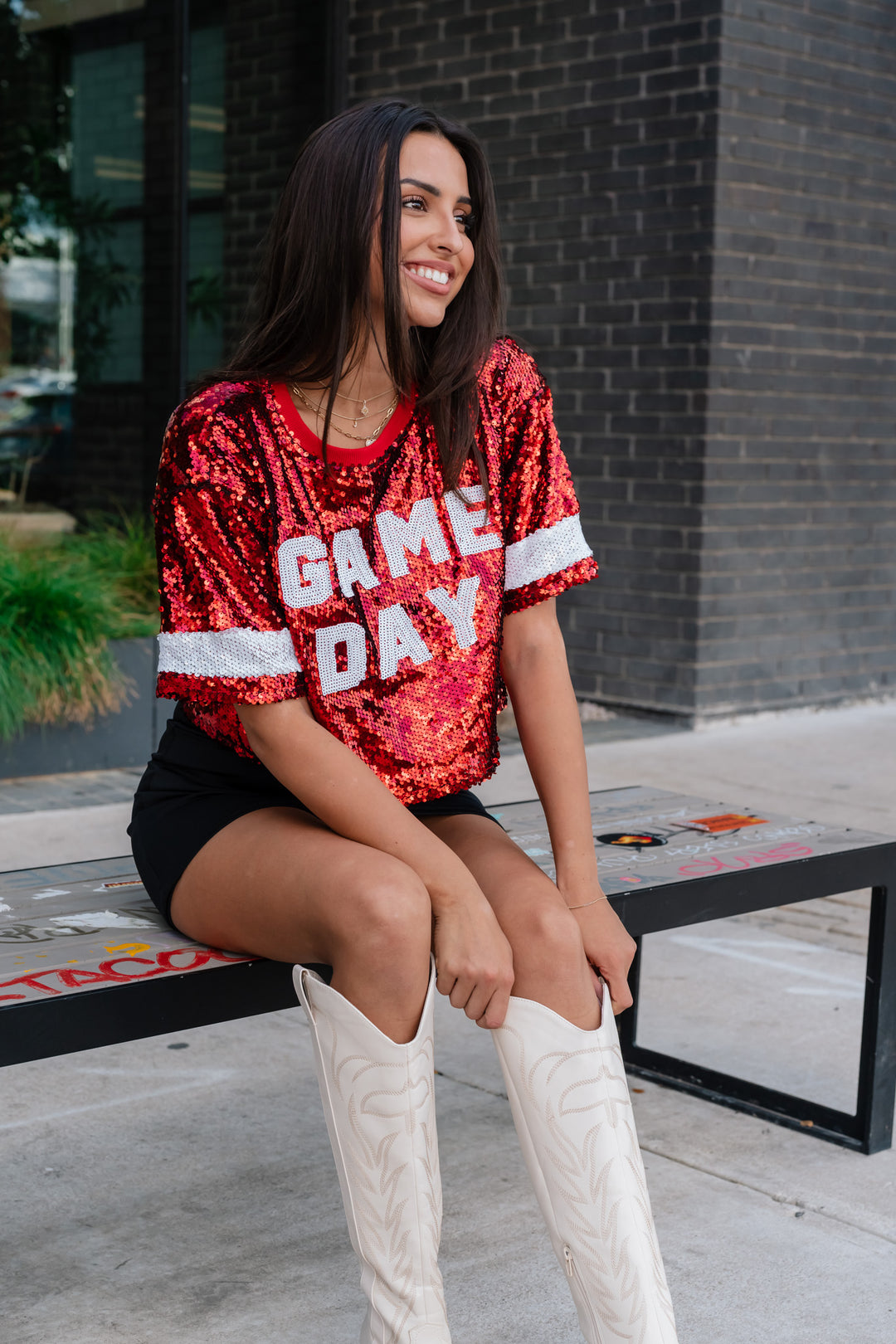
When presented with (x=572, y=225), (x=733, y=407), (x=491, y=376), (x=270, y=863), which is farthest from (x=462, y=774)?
(x=572, y=225)

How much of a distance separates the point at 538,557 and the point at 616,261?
192 inches

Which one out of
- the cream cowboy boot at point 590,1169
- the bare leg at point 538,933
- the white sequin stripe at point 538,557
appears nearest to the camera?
the cream cowboy boot at point 590,1169

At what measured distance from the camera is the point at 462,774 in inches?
90.7

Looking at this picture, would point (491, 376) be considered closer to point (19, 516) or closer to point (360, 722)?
point (360, 722)

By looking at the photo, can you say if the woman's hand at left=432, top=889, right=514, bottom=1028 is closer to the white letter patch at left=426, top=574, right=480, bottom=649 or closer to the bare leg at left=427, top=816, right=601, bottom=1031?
the bare leg at left=427, top=816, right=601, bottom=1031

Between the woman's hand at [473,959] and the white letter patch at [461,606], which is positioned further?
the white letter patch at [461,606]

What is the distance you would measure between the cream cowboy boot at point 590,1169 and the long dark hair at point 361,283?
2.70ft

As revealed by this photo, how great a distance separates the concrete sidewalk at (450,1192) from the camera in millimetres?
2178

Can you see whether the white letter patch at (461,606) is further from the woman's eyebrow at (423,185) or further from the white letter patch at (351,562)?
the woman's eyebrow at (423,185)

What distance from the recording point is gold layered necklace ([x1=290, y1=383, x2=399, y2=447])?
223 centimetres

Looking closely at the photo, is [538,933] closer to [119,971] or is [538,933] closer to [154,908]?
[119,971]

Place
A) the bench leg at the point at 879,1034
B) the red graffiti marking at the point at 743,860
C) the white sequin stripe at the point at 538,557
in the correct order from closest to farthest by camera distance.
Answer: the white sequin stripe at the point at 538,557, the red graffiti marking at the point at 743,860, the bench leg at the point at 879,1034

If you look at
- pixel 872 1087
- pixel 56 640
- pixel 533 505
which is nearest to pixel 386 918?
pixel 533 505

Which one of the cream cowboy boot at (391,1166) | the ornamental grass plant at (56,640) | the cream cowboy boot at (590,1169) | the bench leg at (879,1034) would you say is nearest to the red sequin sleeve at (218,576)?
the cream cowboy boot at (391,1166)
